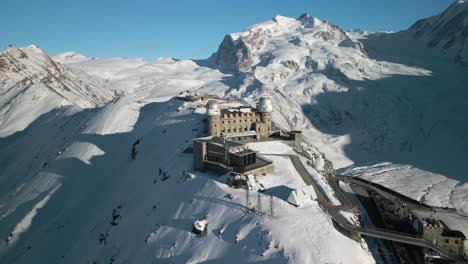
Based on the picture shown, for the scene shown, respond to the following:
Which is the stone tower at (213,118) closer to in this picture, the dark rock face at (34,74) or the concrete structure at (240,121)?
the concrete structure at (240,121)

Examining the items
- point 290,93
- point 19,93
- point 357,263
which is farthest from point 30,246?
point 290,93


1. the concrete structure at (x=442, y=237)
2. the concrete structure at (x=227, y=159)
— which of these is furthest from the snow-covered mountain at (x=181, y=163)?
the concrete structure at (x=442, y=237)

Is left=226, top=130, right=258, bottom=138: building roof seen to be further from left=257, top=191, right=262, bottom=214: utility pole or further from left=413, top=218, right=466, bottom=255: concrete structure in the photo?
left=413, top=218, right=466, bottom=255: concrete structure

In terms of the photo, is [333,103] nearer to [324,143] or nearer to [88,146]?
[324,143]

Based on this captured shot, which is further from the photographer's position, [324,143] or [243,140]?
[324,143]

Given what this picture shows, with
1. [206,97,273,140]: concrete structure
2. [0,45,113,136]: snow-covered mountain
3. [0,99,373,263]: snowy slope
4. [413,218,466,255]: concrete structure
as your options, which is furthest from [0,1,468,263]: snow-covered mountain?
[413,218,466,255]: concrete structure

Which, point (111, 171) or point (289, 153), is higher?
point (289, 153)
